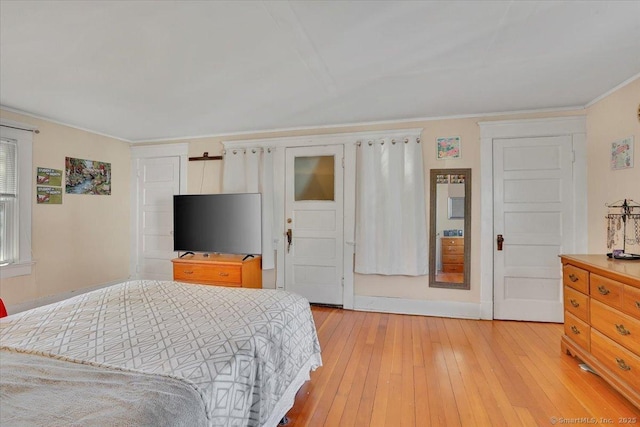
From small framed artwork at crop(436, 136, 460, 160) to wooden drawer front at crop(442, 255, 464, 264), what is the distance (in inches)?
45.6

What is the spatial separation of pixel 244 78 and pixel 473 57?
174 cm

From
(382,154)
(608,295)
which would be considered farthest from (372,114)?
(608,295)

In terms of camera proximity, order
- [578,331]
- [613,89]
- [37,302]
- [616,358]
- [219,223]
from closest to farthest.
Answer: [616,358] → [578,331] → [613,89] → [37,302] → [219,223]

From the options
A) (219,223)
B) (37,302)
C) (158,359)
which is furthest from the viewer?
(219,223)

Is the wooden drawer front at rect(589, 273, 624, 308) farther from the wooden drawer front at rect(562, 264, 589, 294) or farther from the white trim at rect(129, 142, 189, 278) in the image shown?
the white trim at rect(129, 142, 189, 278)

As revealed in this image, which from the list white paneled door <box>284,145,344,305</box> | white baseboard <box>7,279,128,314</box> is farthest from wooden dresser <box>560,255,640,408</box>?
white baseboard <box>7,279,128,314</box>

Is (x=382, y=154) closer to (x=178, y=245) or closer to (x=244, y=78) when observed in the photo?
(x=244, y=78)

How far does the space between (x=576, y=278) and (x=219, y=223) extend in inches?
144

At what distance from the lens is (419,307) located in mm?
3607

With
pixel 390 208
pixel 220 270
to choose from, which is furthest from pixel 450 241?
pixel 220 270

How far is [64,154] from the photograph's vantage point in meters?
3.80

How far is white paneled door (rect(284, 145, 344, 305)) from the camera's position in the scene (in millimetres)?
3887

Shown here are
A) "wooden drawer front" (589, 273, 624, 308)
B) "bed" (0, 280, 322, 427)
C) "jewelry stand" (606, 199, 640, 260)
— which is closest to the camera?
"bed" (0, 280, 322, 427)

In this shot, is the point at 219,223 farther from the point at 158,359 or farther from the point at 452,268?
the point at 452,268
